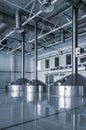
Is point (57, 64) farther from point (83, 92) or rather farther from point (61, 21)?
point (83, 92)

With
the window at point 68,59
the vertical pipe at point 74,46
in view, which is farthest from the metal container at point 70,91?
the window at point 68,59

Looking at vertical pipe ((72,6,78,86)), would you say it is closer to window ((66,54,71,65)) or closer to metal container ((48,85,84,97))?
metal container ((48,85,84,97))

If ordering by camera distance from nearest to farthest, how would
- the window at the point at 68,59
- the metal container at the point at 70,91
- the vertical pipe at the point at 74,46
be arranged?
the metal container at the point at 70,91
the vertical pipe at the point at 74,46
the window at the point at 68,59

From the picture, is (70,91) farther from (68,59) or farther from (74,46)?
(68,59)

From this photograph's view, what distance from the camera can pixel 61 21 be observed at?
7020 millimetres

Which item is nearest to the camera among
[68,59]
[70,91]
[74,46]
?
[70,91]

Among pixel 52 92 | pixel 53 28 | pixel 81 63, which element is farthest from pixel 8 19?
pixel 81 63

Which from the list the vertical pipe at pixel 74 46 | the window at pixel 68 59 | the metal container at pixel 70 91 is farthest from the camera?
the window at pixel 68 59

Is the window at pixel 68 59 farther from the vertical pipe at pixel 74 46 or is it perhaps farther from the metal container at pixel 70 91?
the metal container at pixel 70 91

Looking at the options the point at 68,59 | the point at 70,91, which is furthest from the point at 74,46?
the point at 68,59

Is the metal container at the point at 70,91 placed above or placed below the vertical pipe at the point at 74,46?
below

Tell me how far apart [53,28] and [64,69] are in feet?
14.4

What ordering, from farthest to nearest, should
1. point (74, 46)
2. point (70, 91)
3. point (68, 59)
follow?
point (68, 59) → point (74, 46) → point (70, 91)

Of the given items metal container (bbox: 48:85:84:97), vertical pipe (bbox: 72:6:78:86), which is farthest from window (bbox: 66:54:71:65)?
metal container (bbox: 48:85:84:97)
